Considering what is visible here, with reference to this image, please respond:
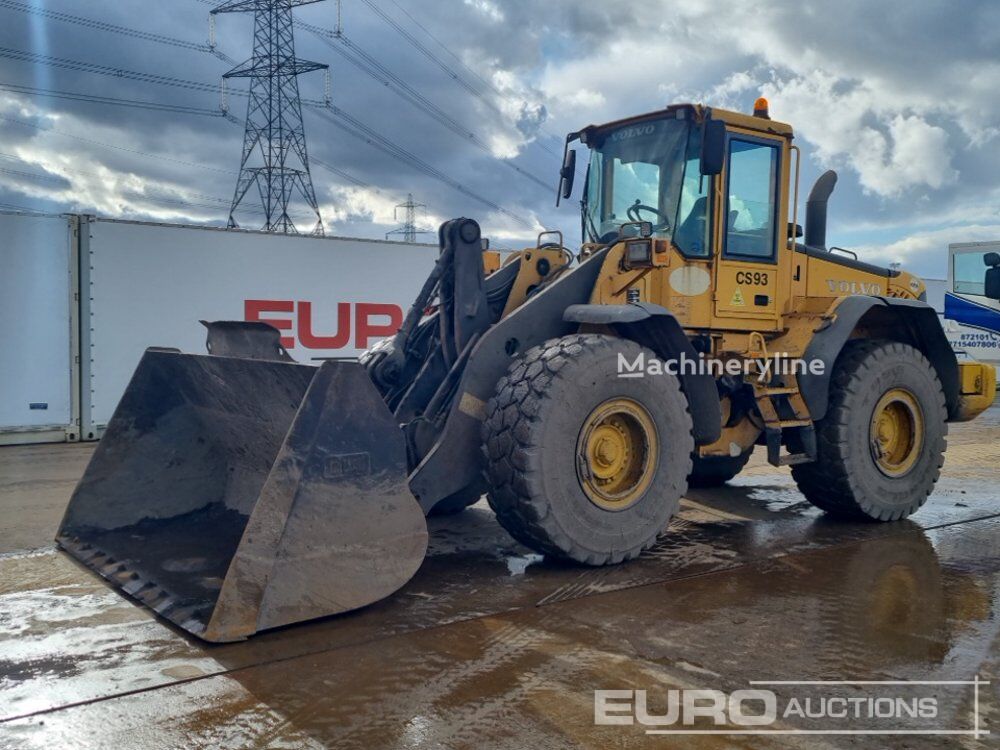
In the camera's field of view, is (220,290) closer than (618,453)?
No

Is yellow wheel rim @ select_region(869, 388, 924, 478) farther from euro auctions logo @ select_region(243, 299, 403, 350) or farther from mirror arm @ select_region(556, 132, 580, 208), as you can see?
euro auctions logo @ select_region(243, 299, 403, 350)

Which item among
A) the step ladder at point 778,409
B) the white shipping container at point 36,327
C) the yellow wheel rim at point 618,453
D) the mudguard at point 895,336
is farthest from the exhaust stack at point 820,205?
the white shipping container at point 36,327

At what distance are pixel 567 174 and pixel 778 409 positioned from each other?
7.36 feet

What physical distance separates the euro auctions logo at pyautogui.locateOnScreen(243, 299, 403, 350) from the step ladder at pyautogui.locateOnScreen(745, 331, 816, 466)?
6.41 metres

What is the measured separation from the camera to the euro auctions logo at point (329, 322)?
37.9ft

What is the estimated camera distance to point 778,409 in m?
6.11

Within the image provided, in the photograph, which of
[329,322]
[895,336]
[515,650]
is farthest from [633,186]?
[329,322]

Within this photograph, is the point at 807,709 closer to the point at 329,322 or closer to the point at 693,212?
the point at 693,212

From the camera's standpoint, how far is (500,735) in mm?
2953

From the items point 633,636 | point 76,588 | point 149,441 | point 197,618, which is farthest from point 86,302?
point 633,636

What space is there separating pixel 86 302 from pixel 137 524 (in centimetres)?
627

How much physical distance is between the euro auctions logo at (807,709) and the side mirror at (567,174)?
4.01m

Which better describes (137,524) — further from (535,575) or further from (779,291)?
(779,291)

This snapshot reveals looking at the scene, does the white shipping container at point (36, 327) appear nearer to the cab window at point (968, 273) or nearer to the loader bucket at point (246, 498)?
the loader bucket at point (246, 498)
